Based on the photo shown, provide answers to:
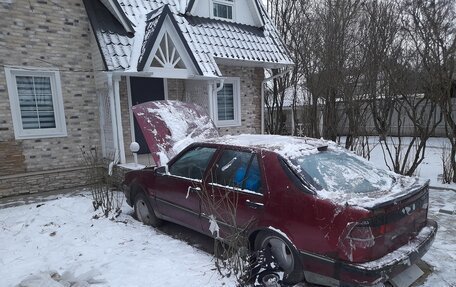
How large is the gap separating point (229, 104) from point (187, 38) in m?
2.99

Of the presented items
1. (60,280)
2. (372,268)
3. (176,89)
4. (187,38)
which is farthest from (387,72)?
(60,280)

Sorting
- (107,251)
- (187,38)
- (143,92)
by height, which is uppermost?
(187,38)

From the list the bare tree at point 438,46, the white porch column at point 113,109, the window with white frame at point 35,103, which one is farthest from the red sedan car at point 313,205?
the window with white frame at point 35,103

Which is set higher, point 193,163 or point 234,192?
point 193,163

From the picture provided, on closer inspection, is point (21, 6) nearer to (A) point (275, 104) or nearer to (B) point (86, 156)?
(B) point (86, 156)

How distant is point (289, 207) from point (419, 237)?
1.42 m

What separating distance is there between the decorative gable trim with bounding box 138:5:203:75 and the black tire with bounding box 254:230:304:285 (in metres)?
5.41

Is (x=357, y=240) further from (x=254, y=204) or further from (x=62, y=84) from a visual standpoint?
(x=62, y=84)

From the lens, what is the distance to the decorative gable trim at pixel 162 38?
7527mm

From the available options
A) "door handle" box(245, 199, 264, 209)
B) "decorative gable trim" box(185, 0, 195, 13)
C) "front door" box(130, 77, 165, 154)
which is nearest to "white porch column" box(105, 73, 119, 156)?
"front door" box(130, 77, 165, 154)

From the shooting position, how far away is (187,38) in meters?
8.98

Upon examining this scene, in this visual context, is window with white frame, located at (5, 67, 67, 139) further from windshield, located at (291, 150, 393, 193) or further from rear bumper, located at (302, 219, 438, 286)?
rear bumper, located at (302, 219, 438, 286)

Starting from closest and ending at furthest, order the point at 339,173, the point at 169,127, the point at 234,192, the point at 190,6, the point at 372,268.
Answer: the point at 372,268 < the point at 339,173 < the point at 234,192 < the point at 169,127 < the point at 190,6

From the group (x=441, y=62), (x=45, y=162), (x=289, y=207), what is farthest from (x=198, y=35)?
(x=289, y=207)
